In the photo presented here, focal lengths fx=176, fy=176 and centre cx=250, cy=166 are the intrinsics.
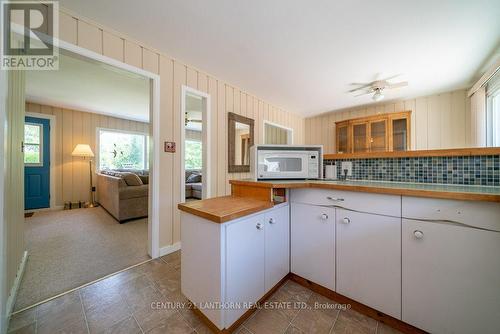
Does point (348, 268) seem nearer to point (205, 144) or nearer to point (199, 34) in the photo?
point (205, 144)

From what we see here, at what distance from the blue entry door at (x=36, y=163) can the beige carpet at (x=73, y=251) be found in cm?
74

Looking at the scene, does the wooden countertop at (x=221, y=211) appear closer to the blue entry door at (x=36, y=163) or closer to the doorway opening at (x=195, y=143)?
the doorway opening at (x=195, y=143)

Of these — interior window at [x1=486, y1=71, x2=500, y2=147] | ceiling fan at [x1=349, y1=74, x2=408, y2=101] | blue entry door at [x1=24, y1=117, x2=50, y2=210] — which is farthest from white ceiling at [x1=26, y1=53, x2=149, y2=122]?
interior window at [x1=486, y1=71, x2=500, y2=147]

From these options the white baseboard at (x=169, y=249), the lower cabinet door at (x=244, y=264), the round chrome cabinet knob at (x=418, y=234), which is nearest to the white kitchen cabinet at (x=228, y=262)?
the lower cabinet door at (x=244, y=264)

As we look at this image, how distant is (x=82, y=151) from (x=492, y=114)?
7733mm

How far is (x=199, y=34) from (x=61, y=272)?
8.82ft

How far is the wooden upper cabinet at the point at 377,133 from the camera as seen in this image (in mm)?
3426

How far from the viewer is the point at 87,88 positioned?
10.5 ft

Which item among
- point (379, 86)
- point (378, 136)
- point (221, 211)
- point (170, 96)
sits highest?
point (379, 86)

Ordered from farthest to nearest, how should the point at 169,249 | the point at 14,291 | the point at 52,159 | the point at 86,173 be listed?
the point at 86,173 < the point at 52,159 < the point at 169,249 < the point at 14,291

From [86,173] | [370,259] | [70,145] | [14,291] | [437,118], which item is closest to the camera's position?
[370,259]

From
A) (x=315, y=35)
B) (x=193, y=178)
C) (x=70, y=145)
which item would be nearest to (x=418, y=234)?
(x=315, y=35)

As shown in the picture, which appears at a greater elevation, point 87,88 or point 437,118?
point 87,88

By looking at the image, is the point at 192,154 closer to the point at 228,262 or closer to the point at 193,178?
the point at 193,178
